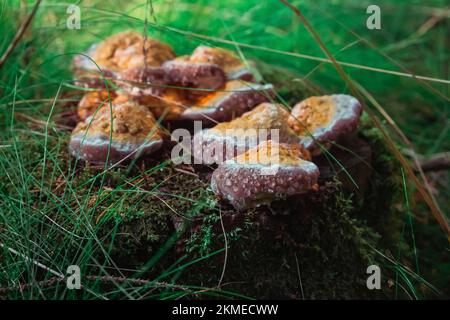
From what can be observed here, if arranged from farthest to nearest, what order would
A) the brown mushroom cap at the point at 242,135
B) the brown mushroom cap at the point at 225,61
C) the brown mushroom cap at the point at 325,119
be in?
the brown mushroom cap at the point at 225,61 → the brown mushroom cap at the point at 325,119 → the brown mushroom cap at the point at 242,135

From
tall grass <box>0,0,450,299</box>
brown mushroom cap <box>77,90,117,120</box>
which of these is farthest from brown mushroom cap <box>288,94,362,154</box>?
brown mushroom cap <box>77,90,117,120</box>

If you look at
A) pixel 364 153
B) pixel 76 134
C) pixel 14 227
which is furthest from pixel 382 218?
pixel 14 227

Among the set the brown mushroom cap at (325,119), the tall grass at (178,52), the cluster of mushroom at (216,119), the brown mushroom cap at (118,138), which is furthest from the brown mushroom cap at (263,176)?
the brown mushroom cap at (118,138)

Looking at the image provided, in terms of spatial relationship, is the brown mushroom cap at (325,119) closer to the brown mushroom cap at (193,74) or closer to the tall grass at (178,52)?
the tall grass at (178,52)

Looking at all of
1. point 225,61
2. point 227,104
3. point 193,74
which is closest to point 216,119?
point 227,104
